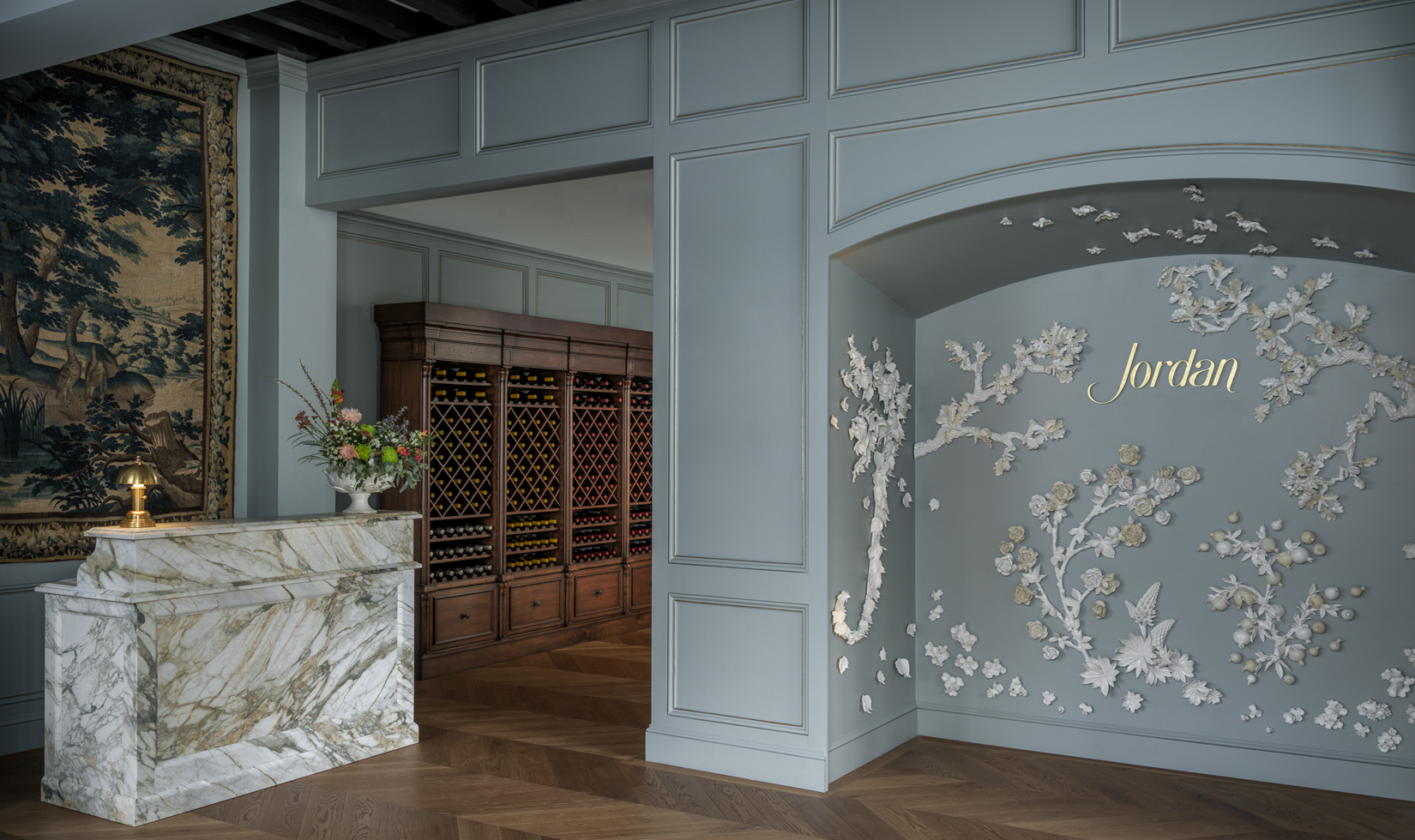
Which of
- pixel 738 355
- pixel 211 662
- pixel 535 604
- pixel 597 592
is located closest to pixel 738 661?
pixel 738 355

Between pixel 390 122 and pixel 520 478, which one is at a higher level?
pixel 390 122

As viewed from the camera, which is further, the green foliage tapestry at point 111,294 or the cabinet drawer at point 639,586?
the cabinet drawer at point 639,586

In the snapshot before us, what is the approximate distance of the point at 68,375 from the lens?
→ 5.10 meters

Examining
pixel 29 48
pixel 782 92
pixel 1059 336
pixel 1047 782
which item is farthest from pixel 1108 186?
pixel 29 48

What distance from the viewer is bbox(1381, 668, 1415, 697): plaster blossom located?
14.0 ft

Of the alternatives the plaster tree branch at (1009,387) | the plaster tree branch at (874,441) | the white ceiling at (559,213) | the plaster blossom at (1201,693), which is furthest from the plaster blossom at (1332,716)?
the white ceiling at (559,213)

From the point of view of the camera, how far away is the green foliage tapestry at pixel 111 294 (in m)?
4.95

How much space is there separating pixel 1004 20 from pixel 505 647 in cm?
551

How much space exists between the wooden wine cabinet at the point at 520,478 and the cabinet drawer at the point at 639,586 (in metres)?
0.01

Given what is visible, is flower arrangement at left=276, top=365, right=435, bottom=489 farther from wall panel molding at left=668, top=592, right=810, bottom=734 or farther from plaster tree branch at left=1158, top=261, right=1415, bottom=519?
plaster tree branch at left=1158, top=261, right=1415, bottom=519

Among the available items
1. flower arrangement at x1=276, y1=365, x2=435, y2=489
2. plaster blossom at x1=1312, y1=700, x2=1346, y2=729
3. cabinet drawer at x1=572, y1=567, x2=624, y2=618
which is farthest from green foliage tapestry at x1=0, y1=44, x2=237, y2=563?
plaster blossom at x1=1312, y1=700, x2=1346, y2=729

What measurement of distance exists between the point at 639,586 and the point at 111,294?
500 cm

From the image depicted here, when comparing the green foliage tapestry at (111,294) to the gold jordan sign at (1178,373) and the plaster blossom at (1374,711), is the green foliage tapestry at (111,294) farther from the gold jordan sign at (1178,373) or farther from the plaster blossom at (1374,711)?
the plaster blossom at (1374,711)

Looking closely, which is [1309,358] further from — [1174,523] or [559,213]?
[559,213]
